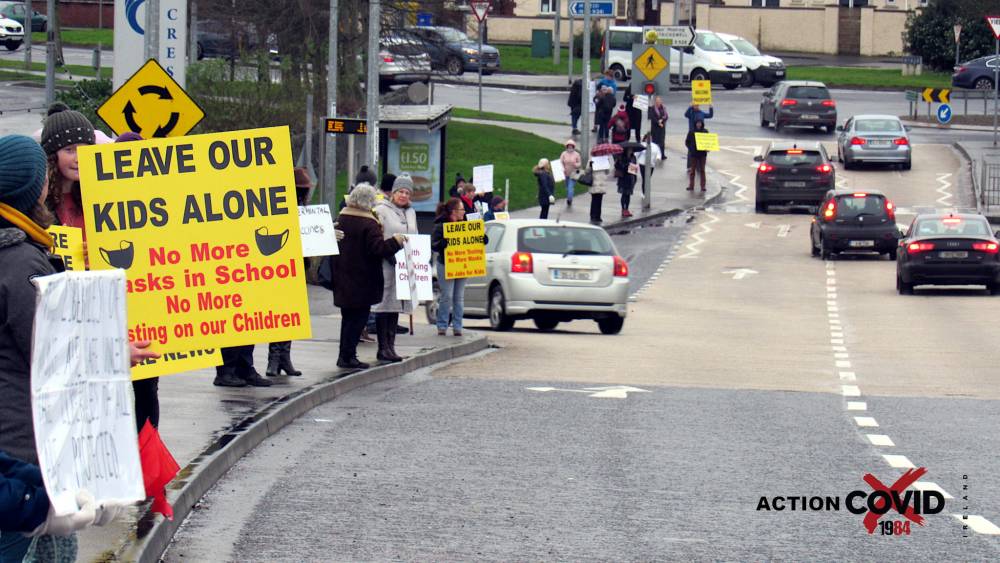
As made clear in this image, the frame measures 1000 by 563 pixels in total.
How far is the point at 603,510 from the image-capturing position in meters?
9.91

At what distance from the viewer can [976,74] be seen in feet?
220

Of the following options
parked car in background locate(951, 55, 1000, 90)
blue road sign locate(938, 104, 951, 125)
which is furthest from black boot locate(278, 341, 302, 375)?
parked car in background locate(951, 55, 1000, 90)

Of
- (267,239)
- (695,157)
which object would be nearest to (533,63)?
(695,157)

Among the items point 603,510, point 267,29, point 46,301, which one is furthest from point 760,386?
point 267,29

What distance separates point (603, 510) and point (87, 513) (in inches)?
194

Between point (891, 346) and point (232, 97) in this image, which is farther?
point (232, 97)

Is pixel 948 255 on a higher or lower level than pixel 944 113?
lower

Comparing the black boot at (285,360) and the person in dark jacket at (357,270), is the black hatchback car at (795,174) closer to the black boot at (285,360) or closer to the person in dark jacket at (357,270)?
the person in dark jacket at (357,270)

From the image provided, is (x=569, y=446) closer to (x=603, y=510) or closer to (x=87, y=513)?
(x=603, y=510)

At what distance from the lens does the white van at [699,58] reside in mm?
67688

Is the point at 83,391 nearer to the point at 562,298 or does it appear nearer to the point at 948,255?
the point at 562,298

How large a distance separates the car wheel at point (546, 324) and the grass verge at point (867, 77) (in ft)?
143

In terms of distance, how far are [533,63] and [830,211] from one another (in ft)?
135

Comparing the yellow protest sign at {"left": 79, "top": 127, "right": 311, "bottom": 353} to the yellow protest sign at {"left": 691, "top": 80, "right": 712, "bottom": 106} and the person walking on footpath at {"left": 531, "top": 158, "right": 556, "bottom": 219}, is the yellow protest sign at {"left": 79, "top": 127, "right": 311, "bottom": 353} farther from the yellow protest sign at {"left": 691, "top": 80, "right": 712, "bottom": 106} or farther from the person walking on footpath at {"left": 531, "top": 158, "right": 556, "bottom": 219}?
the yellow protest sign at {"left": 691, "top": 80, "right": 712, "bottom": 106}
